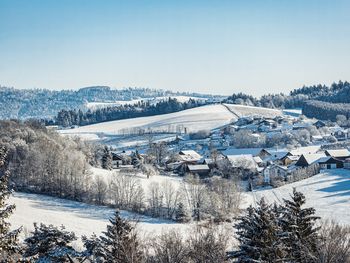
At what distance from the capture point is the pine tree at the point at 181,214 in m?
44.3

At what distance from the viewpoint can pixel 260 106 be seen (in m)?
196

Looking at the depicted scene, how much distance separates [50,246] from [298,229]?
9781 millimetres

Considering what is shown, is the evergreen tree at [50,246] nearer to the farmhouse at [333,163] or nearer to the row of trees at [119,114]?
the farmhouse at [333,163]

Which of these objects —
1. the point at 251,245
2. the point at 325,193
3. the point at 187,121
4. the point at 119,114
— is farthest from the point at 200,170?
the point at 119,114

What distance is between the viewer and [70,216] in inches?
1651

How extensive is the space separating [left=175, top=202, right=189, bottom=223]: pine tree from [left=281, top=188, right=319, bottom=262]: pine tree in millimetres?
26987

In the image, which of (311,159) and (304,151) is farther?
(304,151)

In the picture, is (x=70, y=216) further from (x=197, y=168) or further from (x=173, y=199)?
(x=197, y=168)

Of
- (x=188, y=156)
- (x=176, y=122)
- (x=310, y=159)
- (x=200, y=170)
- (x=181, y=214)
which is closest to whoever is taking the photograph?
(x=181, y=214)

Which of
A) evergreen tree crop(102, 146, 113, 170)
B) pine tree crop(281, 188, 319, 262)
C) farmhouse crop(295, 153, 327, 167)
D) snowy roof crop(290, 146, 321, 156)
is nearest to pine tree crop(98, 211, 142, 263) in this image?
pine tree crop(281, 188, 319, 262)

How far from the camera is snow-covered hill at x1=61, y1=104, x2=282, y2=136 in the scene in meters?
152

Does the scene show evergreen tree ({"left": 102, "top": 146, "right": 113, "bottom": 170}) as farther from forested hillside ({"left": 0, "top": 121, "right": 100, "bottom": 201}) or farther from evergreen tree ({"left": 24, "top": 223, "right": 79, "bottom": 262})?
evergreen tree ({"left": 24, "top": 223, "right": 79, "bottom": 262})

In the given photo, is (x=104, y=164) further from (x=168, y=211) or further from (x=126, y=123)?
A: (x=126, y=123)

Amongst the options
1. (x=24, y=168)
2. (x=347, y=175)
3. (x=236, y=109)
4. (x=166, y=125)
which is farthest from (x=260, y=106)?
(x=24, y=168)
